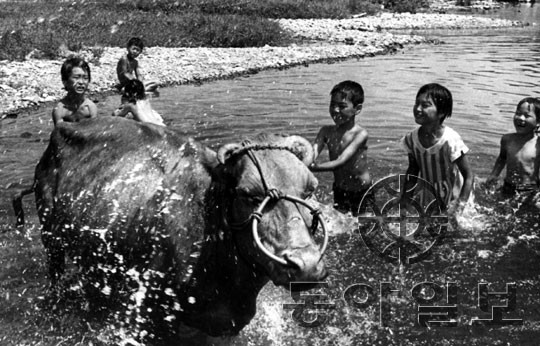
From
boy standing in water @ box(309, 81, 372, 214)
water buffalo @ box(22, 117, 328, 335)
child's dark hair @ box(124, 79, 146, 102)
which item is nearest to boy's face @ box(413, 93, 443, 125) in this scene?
boy standing in water @ box(309, 81, 372, 214)

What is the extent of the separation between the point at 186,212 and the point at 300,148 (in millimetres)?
992

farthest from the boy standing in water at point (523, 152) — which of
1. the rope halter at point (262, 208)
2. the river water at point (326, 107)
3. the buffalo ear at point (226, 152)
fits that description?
the buffalo ear at point (226, 152)

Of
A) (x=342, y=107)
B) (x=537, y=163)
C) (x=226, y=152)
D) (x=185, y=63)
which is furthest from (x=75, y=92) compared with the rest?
(x=185, y=63)

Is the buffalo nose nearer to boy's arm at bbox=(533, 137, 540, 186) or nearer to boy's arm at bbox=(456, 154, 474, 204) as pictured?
boy's arm at bbox=(456, 154, 474, 204)

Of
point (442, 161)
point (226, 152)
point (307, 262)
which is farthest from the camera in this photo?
point (442, 161)

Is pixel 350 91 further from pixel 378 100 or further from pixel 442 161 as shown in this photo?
pixel 378 100

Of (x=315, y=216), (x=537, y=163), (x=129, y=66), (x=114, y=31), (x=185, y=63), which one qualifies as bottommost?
(x=537, y=163)

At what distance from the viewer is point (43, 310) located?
5.68 metres

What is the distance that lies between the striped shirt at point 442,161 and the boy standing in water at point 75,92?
3.98 metres

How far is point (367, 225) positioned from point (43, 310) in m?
4.15

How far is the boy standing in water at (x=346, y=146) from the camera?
23.0ft

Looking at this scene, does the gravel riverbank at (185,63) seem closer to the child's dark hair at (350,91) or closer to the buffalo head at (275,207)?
the child's dark hair at (350,91)

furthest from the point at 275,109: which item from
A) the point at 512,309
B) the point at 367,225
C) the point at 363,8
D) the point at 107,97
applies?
the point at 363,8

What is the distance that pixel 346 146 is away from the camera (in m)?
7.23
